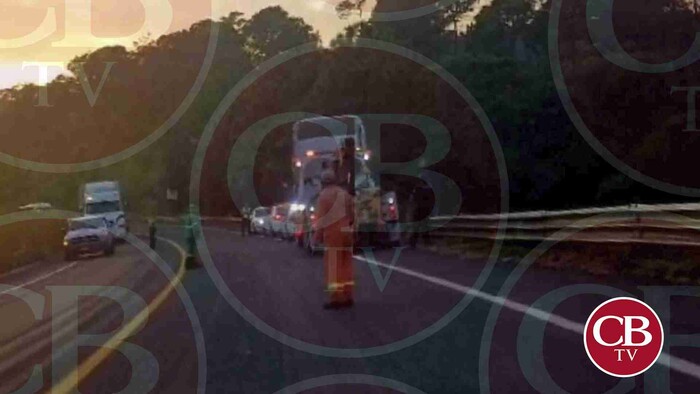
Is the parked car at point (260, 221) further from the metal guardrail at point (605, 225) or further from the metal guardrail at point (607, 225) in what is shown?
the metal guardrail at point (607, 225)

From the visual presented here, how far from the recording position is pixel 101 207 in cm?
6169

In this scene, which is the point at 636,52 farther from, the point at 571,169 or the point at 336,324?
the point at 336,324

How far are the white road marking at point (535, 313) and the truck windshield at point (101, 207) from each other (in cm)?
3837

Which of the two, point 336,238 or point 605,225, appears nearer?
point 336,238

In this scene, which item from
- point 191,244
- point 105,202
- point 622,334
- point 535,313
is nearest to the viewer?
point 622,334

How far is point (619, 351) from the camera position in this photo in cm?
716

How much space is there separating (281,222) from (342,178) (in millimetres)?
20068

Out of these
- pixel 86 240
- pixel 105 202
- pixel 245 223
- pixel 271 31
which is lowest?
pixel 86 240

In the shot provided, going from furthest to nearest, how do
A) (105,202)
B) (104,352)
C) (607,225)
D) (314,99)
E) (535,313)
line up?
1. (314,99)
2. (105,202)
3. (607,225)
4. (535,313)
5. (104,352)

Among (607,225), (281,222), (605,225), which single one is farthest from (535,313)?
(281,222)

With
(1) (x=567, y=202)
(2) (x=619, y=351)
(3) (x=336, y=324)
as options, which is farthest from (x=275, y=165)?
(2) (x=619, y=351)

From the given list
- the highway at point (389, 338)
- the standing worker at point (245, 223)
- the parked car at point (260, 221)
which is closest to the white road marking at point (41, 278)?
the highway at point (389, 338)

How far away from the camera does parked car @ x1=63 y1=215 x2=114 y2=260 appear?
45375 millimetres

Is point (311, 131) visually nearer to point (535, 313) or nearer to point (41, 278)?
point (41, 278)
